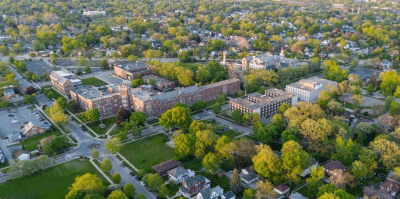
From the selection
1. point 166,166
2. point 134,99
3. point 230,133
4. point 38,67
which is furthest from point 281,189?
point 38,67

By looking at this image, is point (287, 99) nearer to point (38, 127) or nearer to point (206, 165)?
point (206, 165)

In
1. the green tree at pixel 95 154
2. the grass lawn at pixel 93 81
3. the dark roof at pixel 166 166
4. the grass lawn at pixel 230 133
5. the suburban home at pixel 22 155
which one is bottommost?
the grass lawn at pixel 230 133

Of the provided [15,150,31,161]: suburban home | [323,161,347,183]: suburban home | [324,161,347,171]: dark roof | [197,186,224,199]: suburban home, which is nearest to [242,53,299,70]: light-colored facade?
[324,161,347,171]: dark roof

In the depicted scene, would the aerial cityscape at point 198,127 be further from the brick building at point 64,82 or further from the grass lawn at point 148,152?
the brick building at point 64,82

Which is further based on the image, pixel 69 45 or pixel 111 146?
pixel 69 45

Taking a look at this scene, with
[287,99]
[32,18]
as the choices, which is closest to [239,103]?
[287,99]

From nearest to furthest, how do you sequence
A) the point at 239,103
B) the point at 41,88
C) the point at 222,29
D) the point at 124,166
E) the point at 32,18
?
the point at 124,166 < the point at 239,103 < the point at 41,88 < the point at 222,29 < the point at 32,18

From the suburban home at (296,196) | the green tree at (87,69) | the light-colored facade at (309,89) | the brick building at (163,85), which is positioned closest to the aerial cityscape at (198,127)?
the suburban home at (296,196)
